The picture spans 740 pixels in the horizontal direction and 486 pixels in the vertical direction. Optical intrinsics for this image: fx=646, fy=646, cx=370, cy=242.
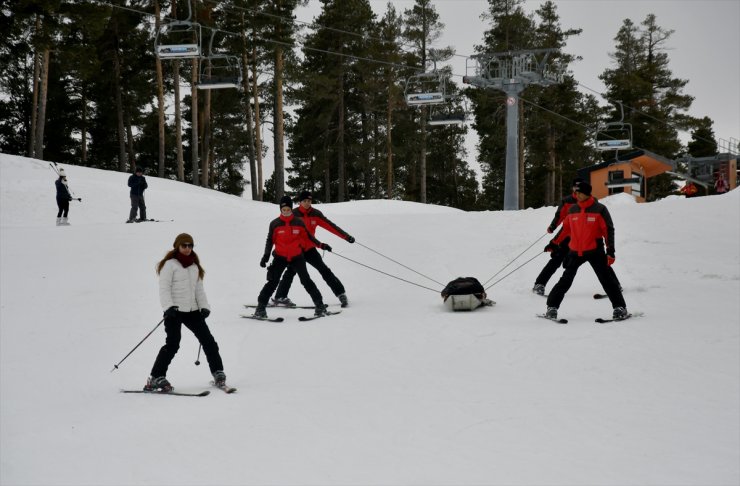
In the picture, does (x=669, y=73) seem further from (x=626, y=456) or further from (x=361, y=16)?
(x=626, y=456)

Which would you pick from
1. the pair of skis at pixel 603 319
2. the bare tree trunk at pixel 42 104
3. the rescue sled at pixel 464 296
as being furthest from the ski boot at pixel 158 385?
the bare tree trunk at pixel 42 104

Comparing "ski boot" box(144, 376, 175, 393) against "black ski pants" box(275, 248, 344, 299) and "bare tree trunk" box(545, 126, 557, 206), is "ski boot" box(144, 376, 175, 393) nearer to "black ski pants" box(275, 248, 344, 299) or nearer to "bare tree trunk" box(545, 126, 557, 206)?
"black ski pants" box(275, 248, 344, 299)

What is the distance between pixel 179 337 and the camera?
6.23 metres

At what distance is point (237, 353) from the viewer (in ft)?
25.1

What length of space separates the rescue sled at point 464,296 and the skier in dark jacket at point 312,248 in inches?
66.0

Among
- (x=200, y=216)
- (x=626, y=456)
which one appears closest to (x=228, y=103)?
(x=200, y=216)

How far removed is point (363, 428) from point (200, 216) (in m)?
18.7

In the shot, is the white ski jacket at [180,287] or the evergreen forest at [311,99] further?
the evergreen forest at [311,99]

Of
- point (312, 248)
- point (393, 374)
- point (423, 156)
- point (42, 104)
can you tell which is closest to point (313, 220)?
point (312, 248)

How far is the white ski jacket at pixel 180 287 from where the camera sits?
19.9 feet

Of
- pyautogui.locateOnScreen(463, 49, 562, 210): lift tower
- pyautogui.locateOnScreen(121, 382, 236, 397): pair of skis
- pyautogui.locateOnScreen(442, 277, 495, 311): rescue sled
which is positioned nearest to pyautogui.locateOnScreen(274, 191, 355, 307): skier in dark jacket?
pyautogui.locateOnScreen(442, 277, 495, 311): rescue sled

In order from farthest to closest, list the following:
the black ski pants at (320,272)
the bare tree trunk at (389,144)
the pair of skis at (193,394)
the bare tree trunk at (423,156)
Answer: the bare tree trunk at (423,156) < the bare tree trunk at (389,144) < the black ski pants at (320,272) < the pair of skis at (193,394)

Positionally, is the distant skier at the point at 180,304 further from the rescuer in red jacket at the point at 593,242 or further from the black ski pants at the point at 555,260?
the black ski pants at the point at 555,260

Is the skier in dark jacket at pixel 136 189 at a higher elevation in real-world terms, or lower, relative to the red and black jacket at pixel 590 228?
higher
